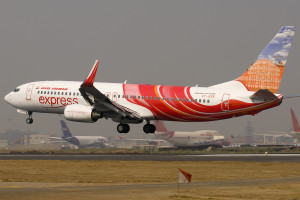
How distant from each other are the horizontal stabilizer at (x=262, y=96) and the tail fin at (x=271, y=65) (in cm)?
305

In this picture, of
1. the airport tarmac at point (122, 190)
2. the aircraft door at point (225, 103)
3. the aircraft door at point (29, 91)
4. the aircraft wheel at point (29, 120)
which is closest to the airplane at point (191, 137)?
the aircraft wheel at point (29, 120)

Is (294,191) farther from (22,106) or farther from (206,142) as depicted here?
(206,142)

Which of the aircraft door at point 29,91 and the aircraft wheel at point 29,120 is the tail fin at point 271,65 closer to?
the aircraft door at point 29,91

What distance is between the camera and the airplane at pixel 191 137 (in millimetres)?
125519

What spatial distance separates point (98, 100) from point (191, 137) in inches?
2452

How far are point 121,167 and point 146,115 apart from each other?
2166 cm

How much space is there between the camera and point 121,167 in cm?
4803

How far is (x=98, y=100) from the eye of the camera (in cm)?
6719

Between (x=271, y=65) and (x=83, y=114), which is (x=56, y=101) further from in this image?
(x=271, y=65)

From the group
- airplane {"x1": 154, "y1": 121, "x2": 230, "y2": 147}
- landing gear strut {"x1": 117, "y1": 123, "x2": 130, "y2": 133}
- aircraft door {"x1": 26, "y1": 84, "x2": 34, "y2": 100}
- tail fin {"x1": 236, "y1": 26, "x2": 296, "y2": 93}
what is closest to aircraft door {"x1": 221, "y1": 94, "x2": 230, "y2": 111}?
tail fin {"x1": 236, "y1": 26, "x2": 296, "y2": 93}

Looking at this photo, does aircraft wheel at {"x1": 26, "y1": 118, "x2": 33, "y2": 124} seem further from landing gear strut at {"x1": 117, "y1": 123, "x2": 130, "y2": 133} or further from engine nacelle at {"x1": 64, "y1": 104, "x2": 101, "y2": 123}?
landing gear strut at {"x1": 117, "y1": 123, "x2": 130, "y2": 133}

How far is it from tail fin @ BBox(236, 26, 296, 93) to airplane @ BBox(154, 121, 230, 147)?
54.9m

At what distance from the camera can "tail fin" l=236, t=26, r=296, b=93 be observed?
66938 mm

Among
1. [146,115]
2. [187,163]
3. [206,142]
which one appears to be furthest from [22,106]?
[206,142]
